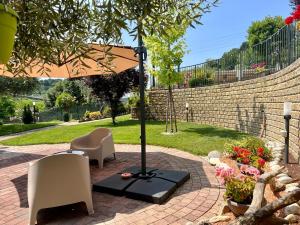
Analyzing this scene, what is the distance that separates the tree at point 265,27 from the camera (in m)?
41.6

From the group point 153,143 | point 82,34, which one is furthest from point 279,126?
point 82,34

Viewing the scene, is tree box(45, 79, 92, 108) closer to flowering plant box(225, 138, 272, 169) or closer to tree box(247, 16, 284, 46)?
tree box(247, 16, 284, 46)

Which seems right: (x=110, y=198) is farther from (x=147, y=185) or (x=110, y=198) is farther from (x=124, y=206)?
(x=147, y=185)

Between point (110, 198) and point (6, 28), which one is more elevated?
point (6, 28)

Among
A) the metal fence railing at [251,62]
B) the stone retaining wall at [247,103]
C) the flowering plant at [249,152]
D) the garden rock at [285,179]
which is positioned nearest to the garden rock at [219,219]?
the garden rock at [285,179]

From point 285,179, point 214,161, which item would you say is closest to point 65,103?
point 214,161

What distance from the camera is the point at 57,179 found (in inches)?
157

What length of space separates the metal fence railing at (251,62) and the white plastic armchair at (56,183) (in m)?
5.42

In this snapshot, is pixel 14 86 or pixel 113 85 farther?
pixel 14 86

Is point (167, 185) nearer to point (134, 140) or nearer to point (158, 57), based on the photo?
point (134, 140)

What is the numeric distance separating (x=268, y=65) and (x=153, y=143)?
14.7ft

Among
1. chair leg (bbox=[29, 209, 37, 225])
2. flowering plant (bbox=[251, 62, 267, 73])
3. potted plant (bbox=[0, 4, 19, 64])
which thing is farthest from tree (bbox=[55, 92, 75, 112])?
potted plant (bbox=[0, 4, 19, 64])

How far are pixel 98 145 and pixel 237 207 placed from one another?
4.58m

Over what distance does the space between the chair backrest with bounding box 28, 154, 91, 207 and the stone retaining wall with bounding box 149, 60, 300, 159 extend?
4.62 meters
